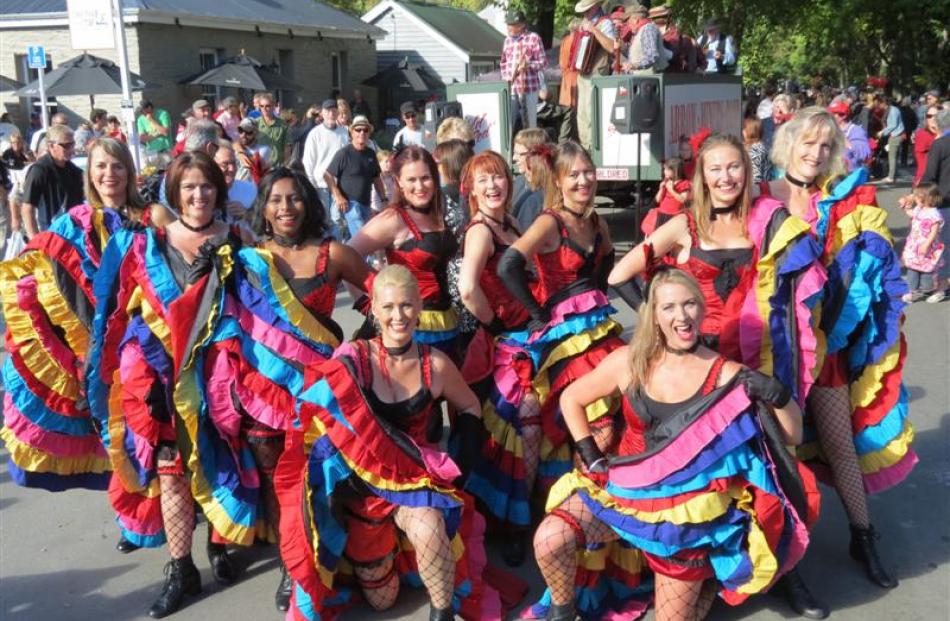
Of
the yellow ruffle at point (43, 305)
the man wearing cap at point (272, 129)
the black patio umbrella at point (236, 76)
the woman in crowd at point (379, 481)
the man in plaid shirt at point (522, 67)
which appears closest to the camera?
the woman in crowd at point (379, 481)

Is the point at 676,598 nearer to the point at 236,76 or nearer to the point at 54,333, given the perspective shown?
the point at 54,333

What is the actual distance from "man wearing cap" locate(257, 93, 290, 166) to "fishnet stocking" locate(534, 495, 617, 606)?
917 centimetres

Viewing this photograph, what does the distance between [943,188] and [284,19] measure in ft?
70.0

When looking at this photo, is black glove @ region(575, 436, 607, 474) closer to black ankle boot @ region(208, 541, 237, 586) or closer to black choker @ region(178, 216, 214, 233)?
black ankle boot @ region(208, 541, 237, 586)

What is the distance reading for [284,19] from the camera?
1022 inches

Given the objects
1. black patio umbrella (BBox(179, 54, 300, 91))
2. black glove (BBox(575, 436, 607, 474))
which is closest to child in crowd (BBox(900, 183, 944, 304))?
black glove (BBox(575, 436, 607, 474))

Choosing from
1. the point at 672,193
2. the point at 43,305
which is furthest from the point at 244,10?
the point at 43,305

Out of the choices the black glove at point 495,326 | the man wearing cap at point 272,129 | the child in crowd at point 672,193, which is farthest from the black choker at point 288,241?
A: the man wearing cap at point 272,129

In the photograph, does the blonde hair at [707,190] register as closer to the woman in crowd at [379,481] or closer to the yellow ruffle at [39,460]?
the woman in crowd at [379,481]

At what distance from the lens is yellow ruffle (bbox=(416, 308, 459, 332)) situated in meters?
3.97

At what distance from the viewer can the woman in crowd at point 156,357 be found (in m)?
3.65

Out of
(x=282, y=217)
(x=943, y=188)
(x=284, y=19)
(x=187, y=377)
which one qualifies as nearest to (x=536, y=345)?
(x=282, y=217)

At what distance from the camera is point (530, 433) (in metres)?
3.96

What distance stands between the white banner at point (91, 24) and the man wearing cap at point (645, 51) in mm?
5471
